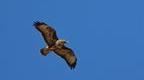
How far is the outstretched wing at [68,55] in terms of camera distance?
20.6 meters

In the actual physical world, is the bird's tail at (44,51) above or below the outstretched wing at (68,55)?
below

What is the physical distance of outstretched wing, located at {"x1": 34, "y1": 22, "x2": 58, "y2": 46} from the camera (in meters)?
20.2

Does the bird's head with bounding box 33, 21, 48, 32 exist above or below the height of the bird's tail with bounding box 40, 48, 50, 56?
above

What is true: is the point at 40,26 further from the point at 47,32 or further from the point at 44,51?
the point at 44,51

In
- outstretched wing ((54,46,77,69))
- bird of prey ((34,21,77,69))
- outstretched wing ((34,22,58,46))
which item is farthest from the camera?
outstretched wing ((54,46,77,69))

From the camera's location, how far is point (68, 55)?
68.9 ft

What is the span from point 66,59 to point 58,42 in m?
1.29

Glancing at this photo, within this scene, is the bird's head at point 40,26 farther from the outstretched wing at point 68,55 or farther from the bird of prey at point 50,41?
the outstretched wing at point 68,55

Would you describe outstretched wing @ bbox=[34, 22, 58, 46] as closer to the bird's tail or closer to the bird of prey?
the bird of prey

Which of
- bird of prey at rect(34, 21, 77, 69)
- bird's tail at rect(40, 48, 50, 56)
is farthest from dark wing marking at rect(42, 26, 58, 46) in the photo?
bird's tail at rect(40, 48, 50, 56)

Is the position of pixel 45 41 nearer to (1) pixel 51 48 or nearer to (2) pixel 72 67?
(1) pixel 51 48

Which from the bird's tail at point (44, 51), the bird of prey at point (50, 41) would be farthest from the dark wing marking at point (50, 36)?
the bird's tail at point (44, 51)

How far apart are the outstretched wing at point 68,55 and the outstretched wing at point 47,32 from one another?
43 centimetres

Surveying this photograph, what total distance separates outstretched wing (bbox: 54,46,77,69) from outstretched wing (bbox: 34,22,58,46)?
1.43 feet
